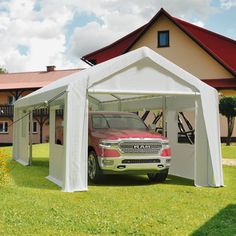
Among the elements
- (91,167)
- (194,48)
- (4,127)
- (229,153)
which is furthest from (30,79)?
(91,167)

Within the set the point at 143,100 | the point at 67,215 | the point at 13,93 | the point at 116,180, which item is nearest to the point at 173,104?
the point at 143,100

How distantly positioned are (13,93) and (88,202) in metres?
40.3

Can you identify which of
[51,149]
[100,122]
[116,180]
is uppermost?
[100,122]

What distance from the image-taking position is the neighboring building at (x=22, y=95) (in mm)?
45281

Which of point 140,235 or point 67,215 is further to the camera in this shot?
point 67,215

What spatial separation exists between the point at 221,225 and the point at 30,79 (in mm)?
46247

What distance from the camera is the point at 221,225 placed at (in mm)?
7918

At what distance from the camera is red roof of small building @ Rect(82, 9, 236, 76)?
116 feet

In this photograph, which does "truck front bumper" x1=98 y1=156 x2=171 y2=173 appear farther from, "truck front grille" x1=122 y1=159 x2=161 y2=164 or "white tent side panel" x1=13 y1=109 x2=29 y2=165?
"white tent side panel" x1=13 y1=109 x2=29 y2=165

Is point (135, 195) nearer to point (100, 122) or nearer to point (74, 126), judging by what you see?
point (74, 126)

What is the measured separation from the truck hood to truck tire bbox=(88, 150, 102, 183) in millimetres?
564

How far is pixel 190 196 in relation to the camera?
35.4 feet

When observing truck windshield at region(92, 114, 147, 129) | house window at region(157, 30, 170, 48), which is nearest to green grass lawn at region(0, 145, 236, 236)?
truck windshield at region(92, 114, 147, 129)

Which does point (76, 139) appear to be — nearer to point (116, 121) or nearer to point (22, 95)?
point (116, 121)
